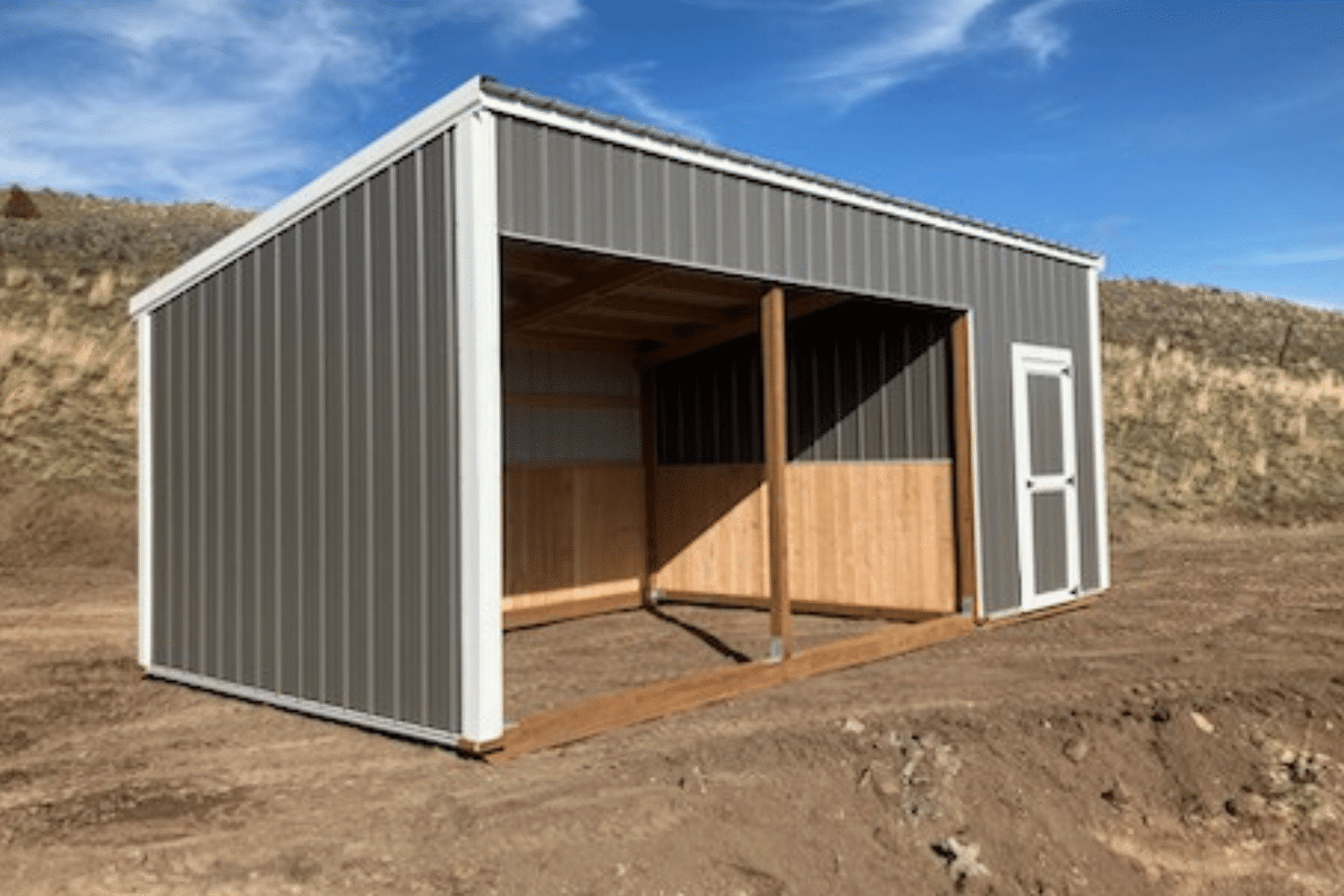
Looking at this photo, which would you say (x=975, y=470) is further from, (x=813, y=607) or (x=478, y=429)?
(x=478, y=429)

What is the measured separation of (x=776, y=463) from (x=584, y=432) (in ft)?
14.0

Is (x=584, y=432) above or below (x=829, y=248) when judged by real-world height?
below

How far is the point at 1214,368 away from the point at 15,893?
97.6 ft

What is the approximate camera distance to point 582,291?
8914mm

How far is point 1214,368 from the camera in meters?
28.3

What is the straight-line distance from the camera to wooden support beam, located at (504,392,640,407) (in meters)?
11.0

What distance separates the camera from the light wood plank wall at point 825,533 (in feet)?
33.7

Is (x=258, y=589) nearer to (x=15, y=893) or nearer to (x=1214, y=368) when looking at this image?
(x=15, y=893)

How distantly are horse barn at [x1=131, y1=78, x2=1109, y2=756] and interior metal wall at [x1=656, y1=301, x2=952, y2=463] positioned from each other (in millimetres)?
31

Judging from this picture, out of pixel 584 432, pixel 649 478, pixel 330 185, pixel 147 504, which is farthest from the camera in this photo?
pixel 649 478

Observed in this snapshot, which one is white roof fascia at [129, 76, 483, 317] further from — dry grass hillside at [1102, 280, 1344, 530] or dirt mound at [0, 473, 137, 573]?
dry grass hillside at [1102, 280, 1344, 530]

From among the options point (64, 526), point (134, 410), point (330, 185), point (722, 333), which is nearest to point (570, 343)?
point (722, 333)

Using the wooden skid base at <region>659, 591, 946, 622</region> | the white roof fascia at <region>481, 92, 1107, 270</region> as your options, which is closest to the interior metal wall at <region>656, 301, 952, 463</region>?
the white roof fascia at <region>481, 92, 1107, 270</region>

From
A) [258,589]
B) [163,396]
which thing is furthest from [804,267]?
[163,396]
